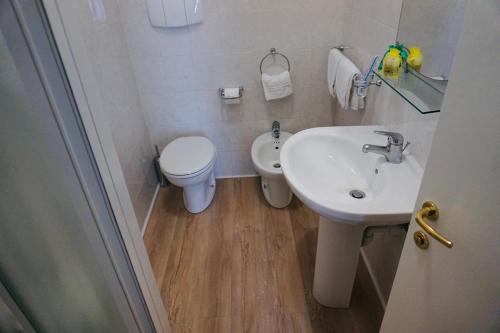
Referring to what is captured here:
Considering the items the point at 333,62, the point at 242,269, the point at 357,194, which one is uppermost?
the point at 333,62

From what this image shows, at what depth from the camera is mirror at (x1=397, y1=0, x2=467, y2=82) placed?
946 millimetres

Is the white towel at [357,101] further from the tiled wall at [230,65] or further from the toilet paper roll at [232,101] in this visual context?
the toilet paper roll at [232,101]

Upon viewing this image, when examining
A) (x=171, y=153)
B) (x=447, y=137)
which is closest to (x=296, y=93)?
(x=171, y=153)

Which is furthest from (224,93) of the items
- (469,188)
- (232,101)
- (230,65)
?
(469,188)

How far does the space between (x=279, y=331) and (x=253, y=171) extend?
133cm

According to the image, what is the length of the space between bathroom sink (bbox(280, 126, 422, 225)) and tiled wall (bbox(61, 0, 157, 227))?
Answer: 947 millimetres

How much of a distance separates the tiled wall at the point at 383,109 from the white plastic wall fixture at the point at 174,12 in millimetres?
934

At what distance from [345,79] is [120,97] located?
132cm

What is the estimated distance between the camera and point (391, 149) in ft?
3.88

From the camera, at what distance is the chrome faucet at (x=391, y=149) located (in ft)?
3.82

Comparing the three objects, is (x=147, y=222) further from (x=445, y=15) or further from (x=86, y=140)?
(x=445, y=15)

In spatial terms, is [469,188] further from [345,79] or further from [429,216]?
[345,79]

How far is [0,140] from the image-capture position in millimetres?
585

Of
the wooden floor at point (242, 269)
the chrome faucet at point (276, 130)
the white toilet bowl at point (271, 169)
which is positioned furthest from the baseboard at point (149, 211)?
the chrome faucet at point (276, 130)
